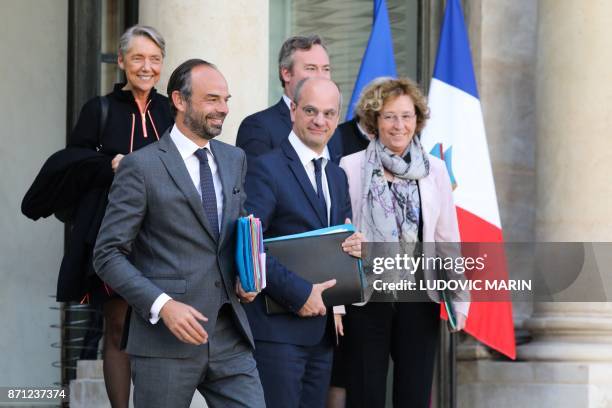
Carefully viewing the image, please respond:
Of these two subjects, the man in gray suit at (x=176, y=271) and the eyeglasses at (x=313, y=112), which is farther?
the eyeglasses at (x=313, y=112)

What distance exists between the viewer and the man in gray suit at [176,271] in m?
4.70

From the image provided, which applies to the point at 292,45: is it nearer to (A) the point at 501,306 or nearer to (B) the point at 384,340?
(B) the point at 384,340

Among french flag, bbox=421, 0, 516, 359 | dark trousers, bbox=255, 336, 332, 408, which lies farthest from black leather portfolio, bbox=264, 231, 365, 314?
french flag, bbox=421, 0, 516, 359

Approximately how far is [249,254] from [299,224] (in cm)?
89

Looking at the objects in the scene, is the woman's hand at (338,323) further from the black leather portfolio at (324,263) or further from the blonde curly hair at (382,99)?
the blonde curly hair at (382,99)

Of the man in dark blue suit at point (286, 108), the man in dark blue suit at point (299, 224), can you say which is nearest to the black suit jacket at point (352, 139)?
the man in dark blue suit at point (286, 108)

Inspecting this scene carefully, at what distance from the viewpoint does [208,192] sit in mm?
4852

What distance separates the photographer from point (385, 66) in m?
7.75

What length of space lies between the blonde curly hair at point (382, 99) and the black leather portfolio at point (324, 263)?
95 cm

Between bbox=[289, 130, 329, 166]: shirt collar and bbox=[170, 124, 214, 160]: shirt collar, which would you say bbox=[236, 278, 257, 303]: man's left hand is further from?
bbox=[289, 130, 329, 166]: shirt collar

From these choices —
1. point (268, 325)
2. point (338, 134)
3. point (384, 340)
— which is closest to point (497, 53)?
point (338, 134)

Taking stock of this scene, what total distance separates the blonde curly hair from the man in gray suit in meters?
1.51

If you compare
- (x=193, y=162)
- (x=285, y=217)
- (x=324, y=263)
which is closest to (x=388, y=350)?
(x=324, y=263)

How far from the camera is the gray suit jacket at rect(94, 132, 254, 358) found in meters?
4.70
